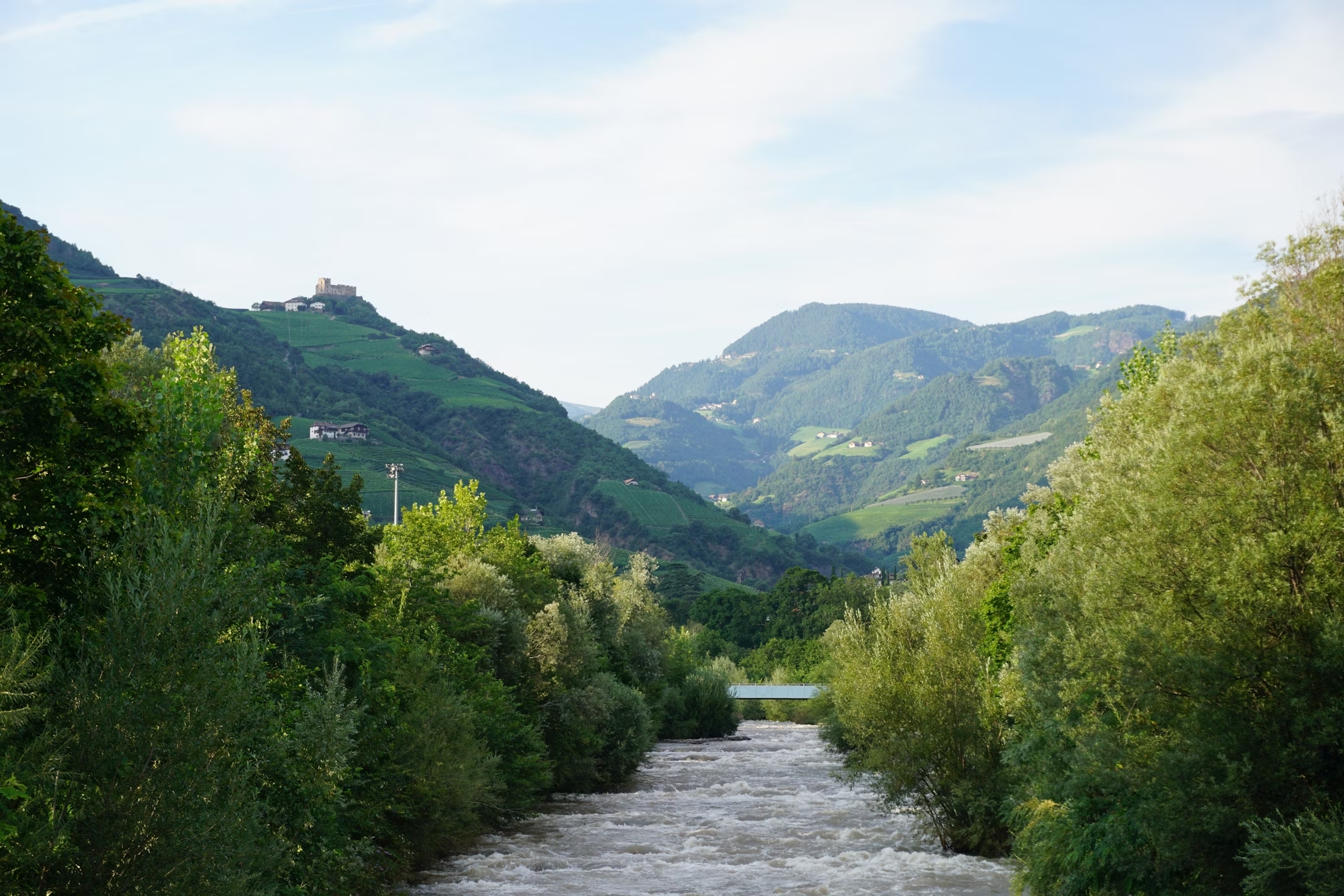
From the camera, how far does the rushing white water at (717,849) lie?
36.5 m

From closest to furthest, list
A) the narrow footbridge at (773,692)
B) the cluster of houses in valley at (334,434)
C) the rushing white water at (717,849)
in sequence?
the rushing white water at (717,849), the narrow footbridge at (773,692), the cluster of houses in valley at (334,434)

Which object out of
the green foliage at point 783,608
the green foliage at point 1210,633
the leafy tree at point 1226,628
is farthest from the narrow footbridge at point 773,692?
→ the leafy tree at point 1226,628

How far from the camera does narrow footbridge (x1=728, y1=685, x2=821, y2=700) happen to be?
10800 cm

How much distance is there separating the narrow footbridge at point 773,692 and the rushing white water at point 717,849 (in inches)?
1701

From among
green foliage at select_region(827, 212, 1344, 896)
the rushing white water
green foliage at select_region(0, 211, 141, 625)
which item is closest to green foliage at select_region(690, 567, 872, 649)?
the rushing white water

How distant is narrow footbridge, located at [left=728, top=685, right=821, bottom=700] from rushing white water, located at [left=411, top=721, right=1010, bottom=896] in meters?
43.2

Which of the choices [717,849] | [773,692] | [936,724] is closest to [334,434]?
[773,692]

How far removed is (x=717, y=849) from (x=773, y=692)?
69.2 m

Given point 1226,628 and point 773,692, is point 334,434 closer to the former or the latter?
point 773,692

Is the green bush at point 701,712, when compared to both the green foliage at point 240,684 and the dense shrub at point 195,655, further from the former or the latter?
the dense shrub at point 195,655

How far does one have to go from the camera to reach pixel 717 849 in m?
43.4

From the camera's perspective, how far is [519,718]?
1951 inches

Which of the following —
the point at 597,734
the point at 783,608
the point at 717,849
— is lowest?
the point at 783,608

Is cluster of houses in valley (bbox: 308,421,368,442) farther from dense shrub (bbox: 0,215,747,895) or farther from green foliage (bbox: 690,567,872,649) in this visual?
dense shrub (bbox: 0,215,747,895)
